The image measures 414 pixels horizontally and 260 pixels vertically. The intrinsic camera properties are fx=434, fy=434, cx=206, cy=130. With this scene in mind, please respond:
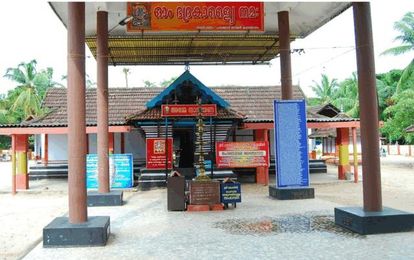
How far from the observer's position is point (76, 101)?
24.2 ft

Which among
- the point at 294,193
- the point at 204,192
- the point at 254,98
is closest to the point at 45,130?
the point at 204,192

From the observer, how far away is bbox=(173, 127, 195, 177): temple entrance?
54.0 feet

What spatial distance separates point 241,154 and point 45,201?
6.08 meters

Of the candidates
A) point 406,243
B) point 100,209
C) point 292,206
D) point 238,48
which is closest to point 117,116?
point 238,48

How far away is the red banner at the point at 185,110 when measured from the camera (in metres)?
13.0

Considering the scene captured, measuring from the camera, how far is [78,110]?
24.2ft

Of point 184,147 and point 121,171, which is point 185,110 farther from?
point 184,147

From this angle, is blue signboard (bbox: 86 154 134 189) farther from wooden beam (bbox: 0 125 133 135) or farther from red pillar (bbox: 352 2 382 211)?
red pillar (bbox: 352 2 382 211)

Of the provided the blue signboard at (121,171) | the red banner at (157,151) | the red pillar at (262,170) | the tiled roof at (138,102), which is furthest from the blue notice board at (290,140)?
the blue signboard at (121,171)

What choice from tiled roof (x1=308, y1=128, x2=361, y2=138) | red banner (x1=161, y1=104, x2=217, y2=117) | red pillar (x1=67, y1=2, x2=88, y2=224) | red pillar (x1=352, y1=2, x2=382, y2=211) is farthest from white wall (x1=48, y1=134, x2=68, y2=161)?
tiled roof (x1=308, y1=128, x2=361, y2=138)

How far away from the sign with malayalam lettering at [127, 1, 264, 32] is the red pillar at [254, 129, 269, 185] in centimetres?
600

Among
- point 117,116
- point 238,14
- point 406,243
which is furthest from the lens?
point 117,116

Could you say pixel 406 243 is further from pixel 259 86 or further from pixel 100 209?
pixel 259 86

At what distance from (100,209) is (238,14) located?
6019 millimetres
